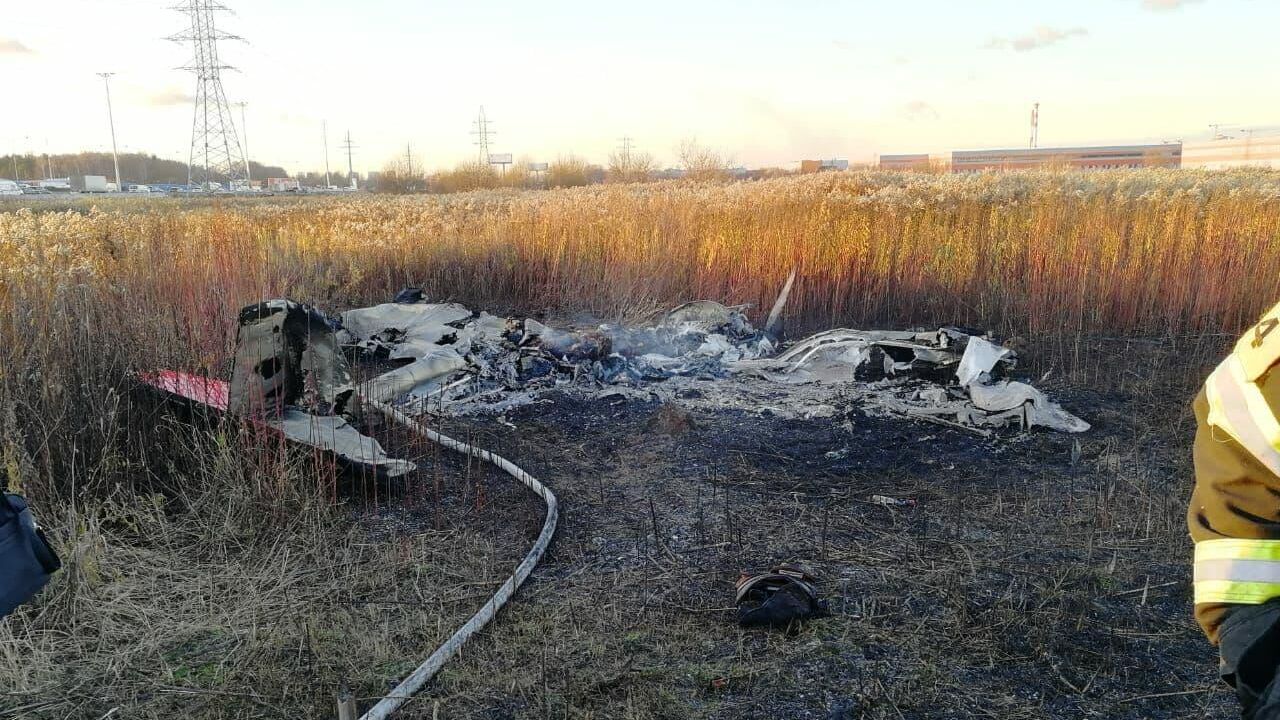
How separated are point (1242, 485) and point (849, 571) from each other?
7.74ft

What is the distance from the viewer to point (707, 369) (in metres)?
6.69

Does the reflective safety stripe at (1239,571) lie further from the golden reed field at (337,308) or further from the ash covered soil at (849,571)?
the golden reed field at (337,308)

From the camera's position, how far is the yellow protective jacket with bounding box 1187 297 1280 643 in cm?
116

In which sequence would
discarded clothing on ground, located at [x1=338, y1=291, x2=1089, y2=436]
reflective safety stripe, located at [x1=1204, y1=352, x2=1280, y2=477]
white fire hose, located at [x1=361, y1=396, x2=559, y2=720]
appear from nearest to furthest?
reflective safety stripe, located at [x1=1204, y1=352, x2=1280, y2=477], white fire hose, located at [x1=361, y1=396, x2=559, y2=720], discarded clothing on ground, located at [x1=338, y1=291, x2=1089, y2=436]

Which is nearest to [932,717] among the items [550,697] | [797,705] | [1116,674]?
[797,705]

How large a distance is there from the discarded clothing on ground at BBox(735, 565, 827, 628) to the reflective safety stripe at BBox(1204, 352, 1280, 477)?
1.96 metres

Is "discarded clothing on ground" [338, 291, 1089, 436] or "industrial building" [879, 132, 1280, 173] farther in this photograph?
"industrial building" [879, 132, 1280, 173]

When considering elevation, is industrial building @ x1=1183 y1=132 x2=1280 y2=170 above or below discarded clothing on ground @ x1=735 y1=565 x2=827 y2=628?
above

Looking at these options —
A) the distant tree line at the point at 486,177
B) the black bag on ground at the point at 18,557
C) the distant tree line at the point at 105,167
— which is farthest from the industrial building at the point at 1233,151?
the distant tree line at the point at 105,167

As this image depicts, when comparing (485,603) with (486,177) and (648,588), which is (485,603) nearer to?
(648,588)

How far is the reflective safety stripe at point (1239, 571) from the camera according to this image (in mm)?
1162

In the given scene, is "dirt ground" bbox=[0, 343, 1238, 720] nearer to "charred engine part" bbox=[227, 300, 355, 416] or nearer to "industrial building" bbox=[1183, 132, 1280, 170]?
"charred engine part" bbox=[227, 300, 355, 416]

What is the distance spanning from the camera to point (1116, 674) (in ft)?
9.10

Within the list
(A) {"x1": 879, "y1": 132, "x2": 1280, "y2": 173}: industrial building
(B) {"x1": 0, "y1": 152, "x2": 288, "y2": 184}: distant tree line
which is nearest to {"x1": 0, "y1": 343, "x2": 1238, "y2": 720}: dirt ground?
(A) {"x1": 879, "y1": 132, "x2": 1280, "y2": 173}: industrial building
